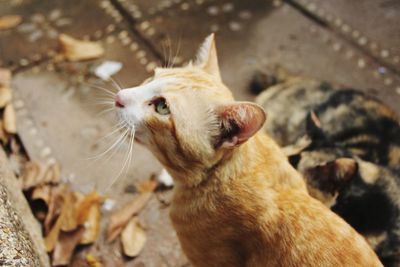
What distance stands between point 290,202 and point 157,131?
0.74 metres

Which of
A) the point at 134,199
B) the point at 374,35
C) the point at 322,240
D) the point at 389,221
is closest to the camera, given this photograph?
the point at 322,240

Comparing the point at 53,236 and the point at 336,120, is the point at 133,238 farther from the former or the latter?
the point at 336,120

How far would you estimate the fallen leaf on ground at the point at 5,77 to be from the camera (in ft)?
12.3

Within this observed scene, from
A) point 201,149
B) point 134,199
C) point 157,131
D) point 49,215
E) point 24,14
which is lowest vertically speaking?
point 134,199

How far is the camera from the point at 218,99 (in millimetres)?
2066

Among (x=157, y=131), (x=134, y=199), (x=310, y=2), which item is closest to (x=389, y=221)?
(x=157, y=131)

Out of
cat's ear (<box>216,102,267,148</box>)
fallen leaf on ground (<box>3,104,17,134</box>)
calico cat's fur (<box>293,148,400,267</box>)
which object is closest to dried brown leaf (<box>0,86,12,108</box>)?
fallen leaf on ground (<box>3,104,17,134</box>)

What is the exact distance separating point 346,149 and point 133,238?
1604 mm

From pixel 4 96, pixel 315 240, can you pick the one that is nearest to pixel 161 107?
pixel 315 240

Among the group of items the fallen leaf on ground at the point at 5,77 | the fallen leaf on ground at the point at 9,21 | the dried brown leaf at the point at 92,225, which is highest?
the fallen leaf on ground at the point at 9,21

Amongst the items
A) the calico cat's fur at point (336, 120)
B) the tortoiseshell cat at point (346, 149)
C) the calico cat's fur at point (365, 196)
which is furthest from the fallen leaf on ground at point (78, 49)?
the calico cat's fur at point (365, 196)

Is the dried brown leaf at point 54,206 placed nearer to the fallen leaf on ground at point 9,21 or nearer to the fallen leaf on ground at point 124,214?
the fallen leaf on ground at point 124,214

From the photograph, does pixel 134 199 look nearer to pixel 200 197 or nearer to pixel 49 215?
pixel 49 215

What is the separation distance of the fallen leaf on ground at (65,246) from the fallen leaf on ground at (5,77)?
1.60m
